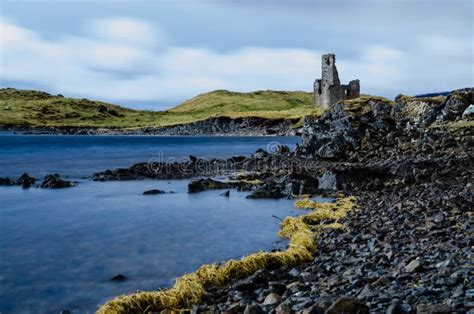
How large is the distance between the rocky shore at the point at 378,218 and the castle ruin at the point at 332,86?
50588 millimetres

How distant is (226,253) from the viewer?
14.8 m

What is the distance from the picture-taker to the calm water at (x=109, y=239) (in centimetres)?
1177

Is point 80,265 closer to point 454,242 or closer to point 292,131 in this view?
point 454,242

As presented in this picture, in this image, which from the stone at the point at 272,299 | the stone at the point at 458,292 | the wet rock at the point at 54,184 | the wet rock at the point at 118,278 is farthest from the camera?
the wet rock at the point at 54,184

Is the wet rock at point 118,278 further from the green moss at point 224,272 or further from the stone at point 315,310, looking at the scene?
the stone at point 315,310

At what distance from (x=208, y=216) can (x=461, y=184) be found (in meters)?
10.4

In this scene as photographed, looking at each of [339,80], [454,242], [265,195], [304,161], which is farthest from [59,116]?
[454,242]

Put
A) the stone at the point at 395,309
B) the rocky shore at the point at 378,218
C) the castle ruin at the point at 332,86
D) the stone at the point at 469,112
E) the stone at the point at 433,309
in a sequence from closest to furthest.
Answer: the stone at the point at 433,309, the stone at the point at 395,309, the rocky shore at the point at 378,218, the stone at the point at 469,112, the castle ruin at the point at 332,86

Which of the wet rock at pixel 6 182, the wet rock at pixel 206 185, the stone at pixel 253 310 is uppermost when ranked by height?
the stone at pixel 253 310

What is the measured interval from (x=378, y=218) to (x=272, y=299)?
27.5 feet

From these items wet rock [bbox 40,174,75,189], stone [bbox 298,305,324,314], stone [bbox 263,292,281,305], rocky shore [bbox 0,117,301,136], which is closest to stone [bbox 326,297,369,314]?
stone [bbox 298,305,324,314]

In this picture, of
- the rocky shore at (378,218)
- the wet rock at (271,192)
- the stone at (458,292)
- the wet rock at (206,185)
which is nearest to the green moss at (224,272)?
the rocky shore at (378,218)

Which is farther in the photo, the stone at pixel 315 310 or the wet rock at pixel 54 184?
the wet rock at pixel 54 184

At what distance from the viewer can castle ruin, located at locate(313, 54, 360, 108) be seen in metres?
92.1
